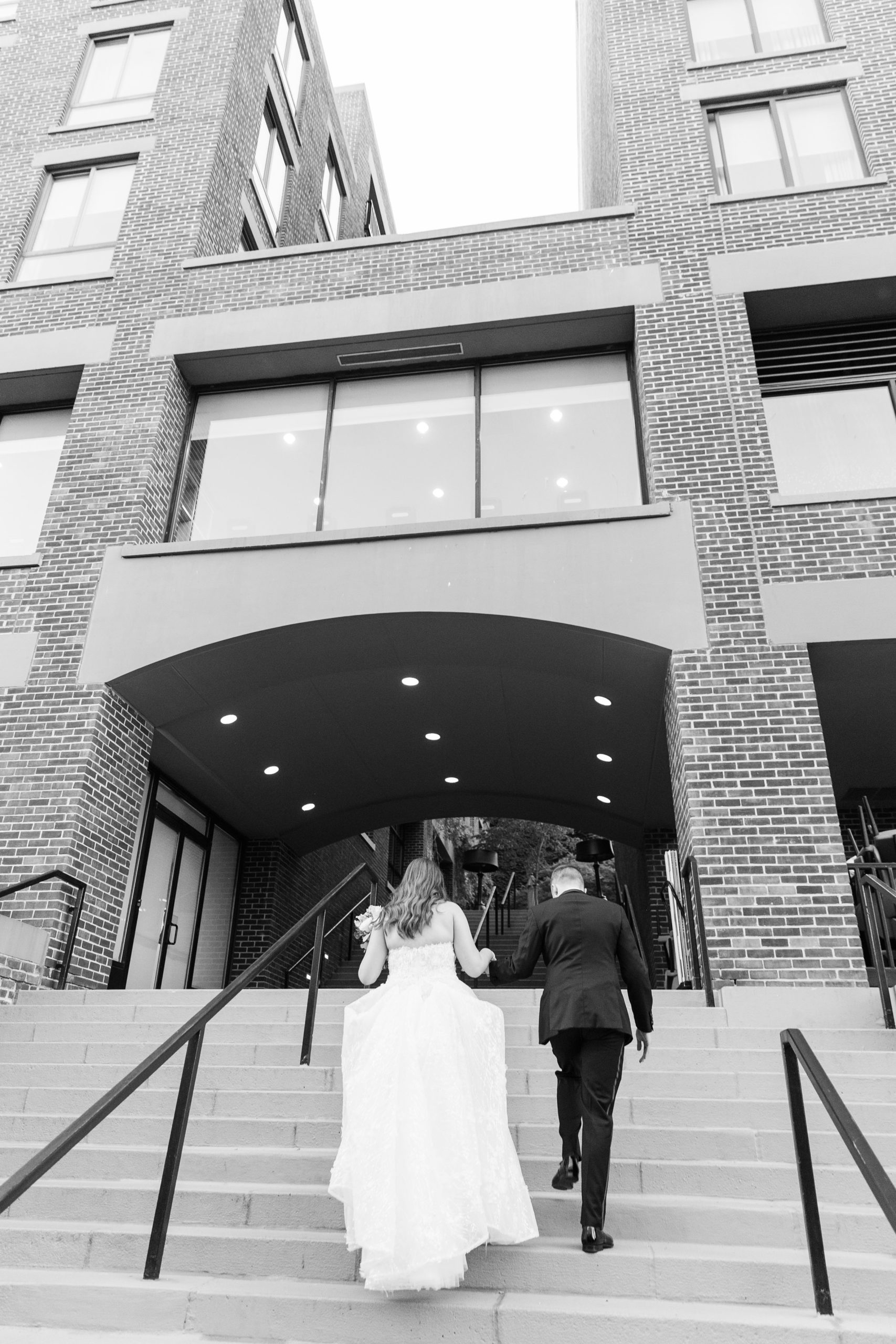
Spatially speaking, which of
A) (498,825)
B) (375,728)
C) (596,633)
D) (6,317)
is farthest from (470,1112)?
(498,825)

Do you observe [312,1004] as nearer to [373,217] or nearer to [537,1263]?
[537,1263]

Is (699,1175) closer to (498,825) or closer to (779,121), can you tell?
(779,121)

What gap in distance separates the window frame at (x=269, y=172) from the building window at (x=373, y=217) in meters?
6.30

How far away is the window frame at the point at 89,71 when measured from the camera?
1316 cm

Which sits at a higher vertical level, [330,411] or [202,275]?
[202,275]

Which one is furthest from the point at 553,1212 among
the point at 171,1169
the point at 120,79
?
the point at 120,79

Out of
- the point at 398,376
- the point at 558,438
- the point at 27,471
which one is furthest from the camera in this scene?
the point at 27,471

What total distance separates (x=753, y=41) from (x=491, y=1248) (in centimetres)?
1390

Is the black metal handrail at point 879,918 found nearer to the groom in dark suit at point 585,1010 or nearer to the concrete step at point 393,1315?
the groom in dark suit at point 585,1010

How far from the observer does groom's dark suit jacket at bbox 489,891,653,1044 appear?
156 inches

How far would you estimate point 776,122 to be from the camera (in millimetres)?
11203

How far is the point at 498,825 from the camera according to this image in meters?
29.2

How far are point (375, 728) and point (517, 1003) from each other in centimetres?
574

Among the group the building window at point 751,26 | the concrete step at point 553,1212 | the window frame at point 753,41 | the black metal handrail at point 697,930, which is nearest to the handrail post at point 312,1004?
the concrete step at point 553,1212
